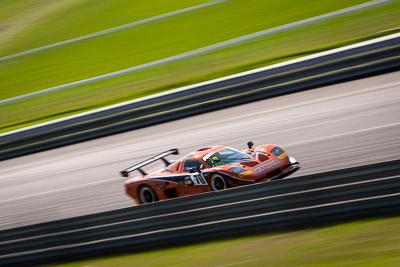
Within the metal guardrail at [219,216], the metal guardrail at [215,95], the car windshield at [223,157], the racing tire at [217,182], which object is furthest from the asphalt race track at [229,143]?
the metal guardrail at [219,216]

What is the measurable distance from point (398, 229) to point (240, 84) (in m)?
8.08

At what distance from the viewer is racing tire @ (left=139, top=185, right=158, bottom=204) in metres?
9.20

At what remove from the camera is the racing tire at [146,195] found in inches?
362

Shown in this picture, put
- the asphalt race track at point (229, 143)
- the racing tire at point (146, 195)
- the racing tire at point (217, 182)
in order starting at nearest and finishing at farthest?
the racing tire at point (217, 182) → the asphalt race track at point (229, 143) → the racing tire at point (146, 195)

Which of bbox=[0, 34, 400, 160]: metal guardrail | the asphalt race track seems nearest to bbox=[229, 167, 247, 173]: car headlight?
the asphalt race track

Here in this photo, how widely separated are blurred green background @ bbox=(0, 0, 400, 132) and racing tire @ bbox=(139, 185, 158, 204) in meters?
7.15

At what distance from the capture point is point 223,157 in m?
8.48

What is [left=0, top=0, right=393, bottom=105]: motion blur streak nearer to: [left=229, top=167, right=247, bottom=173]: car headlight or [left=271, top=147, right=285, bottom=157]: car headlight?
[left=271, top=147, right=285, bottom=157]: car headlight

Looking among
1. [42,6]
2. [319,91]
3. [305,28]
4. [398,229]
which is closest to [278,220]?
[398,229]

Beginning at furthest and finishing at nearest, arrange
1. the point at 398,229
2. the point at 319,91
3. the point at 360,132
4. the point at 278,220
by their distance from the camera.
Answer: the point at 319,91 → the point at 360,132 → the point at 278,220 → the point at 398,229

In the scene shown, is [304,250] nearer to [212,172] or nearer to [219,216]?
[219,216]

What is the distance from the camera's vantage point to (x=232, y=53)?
16391mm

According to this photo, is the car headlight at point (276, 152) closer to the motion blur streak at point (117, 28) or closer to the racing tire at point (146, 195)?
the racing tire at point (146, 195)

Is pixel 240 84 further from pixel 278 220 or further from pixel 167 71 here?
pixel 278 220
